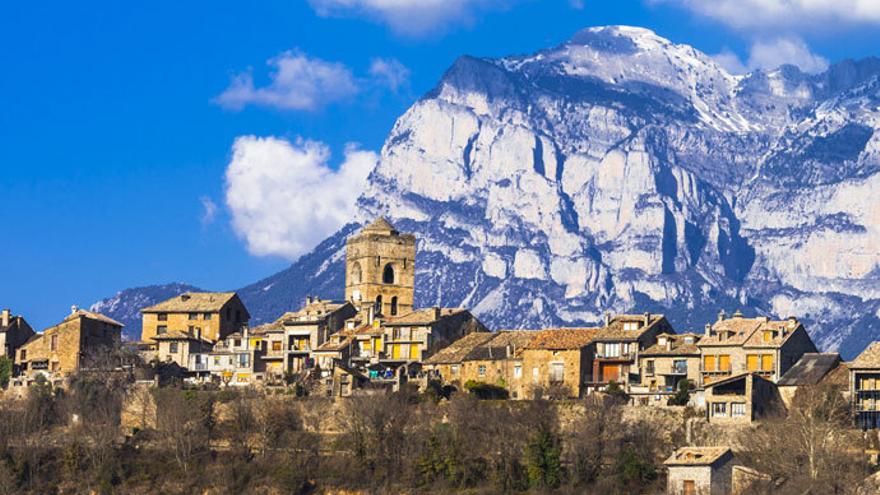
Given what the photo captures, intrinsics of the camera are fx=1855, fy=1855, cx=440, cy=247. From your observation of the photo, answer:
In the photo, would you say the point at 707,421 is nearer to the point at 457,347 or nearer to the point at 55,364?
the point at 457,347

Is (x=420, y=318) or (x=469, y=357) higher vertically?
(x=420, y=318)

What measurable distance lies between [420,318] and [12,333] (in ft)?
108

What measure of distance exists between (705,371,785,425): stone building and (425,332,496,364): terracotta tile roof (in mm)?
24697

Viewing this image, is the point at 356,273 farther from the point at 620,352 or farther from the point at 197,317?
the point at 620,352

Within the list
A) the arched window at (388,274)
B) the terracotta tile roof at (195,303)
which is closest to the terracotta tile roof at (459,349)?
the terracotta tile roof at (195,303)

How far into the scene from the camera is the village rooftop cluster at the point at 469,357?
112125 millimetres

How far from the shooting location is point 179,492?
116688mm

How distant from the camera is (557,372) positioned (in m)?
125

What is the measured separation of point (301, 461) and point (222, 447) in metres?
7.02

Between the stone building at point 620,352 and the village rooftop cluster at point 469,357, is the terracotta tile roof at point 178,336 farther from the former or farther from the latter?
the stone building at point 620,352

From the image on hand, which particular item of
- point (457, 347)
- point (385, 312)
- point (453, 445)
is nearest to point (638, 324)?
point (457, 347)

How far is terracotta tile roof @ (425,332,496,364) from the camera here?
132875 millimetres

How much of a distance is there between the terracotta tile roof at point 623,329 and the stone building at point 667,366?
1857 mm

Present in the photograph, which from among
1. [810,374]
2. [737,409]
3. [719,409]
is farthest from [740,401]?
[810,374]
